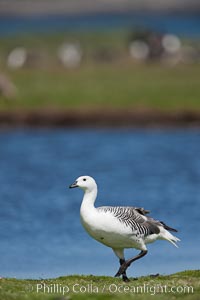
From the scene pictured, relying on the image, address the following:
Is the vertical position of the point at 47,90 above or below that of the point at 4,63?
below

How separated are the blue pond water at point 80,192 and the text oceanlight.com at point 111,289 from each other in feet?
8.52

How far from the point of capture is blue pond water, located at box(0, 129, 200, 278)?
607 inches

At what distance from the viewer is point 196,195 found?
22016 millimetres

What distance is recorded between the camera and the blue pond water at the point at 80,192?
15426 mm

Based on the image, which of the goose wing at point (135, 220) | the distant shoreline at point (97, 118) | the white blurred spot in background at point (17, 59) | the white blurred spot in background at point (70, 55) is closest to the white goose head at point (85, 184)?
the goose wing at point (135, 220)

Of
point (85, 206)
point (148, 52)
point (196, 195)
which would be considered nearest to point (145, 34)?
point (148, 52)

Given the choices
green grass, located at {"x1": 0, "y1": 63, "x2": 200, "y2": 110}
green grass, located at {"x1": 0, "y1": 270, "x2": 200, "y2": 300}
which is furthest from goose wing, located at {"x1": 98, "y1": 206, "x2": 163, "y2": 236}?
green grass, located at {"x1": 0, "y1": 63, "x2": 200, "y2": 110}

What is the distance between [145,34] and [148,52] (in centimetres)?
461

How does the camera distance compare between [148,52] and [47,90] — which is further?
[148,52]

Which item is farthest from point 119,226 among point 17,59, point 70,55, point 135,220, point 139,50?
point 139,50

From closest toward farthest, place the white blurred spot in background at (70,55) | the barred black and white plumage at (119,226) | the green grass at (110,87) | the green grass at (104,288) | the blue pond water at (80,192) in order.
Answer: the green grass at (104,288), the barred black and white plumage at (119,226), the blue pond water at (80,192), the green grass at (110,87), the white blurred spot in background at (70,55)

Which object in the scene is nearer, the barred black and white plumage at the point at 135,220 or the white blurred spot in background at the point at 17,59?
the barred black and white plumage at the point at 135,220

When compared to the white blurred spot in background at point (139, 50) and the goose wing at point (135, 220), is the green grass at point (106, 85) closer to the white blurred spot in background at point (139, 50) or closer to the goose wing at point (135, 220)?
the white blurred spot in background at point (139, 50)

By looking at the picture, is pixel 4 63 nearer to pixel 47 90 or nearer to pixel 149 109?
pixel 47 90
